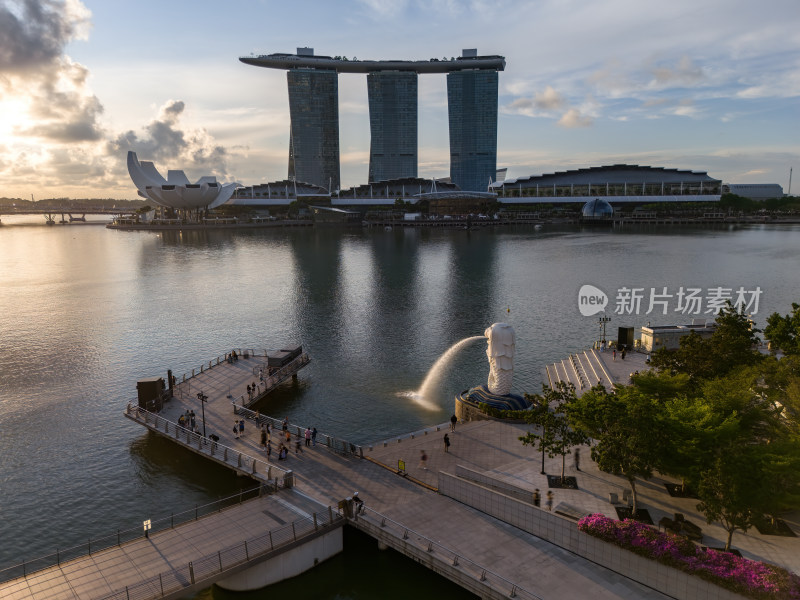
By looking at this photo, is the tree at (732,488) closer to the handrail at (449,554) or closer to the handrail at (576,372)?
the handrail at (449,554)

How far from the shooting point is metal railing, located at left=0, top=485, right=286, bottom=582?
20766 millimetres

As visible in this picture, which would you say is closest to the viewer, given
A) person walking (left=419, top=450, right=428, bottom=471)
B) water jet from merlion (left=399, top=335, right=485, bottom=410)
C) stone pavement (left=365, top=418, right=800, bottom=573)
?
stone pavement (left=365, top=418, right=800, bottom=573)

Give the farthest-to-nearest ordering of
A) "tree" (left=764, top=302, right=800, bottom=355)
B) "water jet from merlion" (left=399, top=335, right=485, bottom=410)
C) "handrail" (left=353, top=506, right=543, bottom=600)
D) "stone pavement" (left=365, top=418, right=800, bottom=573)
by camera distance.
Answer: "water jet from merlion" (left=399, top=335, right=485, bottom=410)
"tree" (left=764, top=302, right=800, bottom=355)
"stone pavement" (left=365, top=418, right=800, bottom=573)
"handrail" (left=353, top=506, right=543, bottom=600)

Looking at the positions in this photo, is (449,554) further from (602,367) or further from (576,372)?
(576,372)

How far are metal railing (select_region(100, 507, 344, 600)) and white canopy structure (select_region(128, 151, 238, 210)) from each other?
185 metres

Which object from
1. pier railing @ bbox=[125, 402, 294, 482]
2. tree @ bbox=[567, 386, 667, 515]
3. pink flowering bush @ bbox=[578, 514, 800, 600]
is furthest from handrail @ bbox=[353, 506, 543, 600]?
tree @ bbox=[567, 386, 667, 515]

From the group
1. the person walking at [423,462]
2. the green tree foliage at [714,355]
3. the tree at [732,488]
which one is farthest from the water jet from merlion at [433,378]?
the tree at [732,488]

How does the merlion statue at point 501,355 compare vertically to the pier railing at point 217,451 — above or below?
above

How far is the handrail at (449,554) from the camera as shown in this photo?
1677 cm

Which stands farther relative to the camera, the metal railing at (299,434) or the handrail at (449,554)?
the metal railing at (299,434)

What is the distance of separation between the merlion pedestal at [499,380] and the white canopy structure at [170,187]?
178055 millimetres

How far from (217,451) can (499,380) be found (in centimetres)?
1559

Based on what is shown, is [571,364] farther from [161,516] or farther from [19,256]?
[19,256]

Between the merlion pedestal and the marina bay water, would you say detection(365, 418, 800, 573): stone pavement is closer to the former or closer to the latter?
the merlion pedestal
